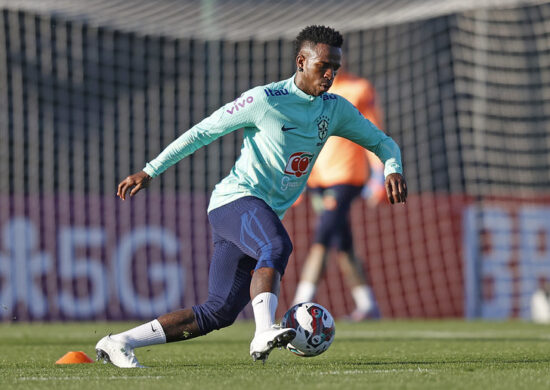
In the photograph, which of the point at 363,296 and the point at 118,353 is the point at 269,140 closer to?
the point at 118,353

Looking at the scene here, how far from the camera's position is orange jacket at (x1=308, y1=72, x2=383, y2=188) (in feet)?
32.4

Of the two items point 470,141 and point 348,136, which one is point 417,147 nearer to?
point 470,141

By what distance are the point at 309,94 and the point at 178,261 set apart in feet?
20.3

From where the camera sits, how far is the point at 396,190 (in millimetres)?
5215

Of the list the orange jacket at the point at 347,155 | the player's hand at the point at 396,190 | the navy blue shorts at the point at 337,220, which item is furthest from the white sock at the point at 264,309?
the orange jacket at the point at 347,155

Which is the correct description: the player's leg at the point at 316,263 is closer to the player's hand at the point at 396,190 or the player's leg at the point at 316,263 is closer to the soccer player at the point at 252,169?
the soccer player at the point at 252,169

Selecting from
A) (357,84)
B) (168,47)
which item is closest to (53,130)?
(168,47)

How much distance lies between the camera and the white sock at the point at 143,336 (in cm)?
534

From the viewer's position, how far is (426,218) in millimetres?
11727

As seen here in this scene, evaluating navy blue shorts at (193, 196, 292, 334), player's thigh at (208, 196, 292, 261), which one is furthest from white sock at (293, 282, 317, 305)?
player's thigh at (208, 196, 292, 261)

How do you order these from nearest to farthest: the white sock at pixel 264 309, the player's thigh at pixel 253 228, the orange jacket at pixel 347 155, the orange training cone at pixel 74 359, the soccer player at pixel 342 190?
the white sock at pixel 264 309 → the player's thigh at pixel 253 228 → the orange training cone at pixel 74 359 → the soccer player at pixel 342 190 → the orange jacket at pixel 347 155

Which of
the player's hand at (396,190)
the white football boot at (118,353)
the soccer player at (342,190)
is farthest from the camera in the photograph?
the soccer player at (342,190)

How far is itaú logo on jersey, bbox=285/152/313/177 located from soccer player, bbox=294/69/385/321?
426 centimetres

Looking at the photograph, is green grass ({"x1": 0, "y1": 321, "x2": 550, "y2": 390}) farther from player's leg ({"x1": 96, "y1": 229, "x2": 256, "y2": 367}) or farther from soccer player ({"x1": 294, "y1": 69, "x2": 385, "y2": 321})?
soccer player ({"x1": 294, "y1": 69, "x2": 385, "y2": 321})
